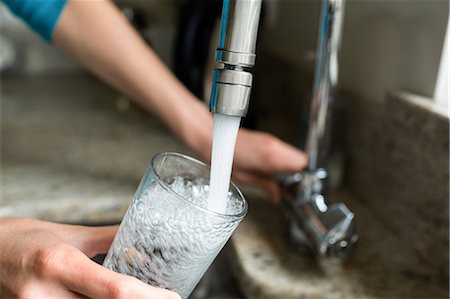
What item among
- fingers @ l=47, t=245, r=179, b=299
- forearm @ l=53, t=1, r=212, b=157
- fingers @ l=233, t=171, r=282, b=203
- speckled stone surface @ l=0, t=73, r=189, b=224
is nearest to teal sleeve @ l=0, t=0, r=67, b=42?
forearm @ l=53, t=1, r=212, b=157

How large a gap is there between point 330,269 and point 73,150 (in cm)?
49

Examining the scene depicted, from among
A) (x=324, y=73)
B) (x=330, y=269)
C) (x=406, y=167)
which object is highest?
(x=324, y=73)

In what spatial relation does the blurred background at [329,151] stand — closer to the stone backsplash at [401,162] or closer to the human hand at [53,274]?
the stone backsplash at [401,162]

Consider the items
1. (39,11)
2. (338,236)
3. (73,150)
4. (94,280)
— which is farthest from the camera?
(73,150)

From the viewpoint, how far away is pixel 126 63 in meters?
0.68

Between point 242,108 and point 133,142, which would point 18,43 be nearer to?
point 133,142

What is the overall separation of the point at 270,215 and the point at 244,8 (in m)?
0.40

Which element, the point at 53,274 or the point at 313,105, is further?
the point at 313,105

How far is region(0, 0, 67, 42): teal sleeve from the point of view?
25.9 inches

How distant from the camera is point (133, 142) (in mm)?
917

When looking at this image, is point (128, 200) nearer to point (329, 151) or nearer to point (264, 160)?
point (264, 160)

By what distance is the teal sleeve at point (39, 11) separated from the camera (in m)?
0.66

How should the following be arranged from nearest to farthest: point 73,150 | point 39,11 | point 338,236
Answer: point 338,236 → point 39,11 → point 73,150

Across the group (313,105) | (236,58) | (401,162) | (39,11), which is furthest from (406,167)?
(39,11)
